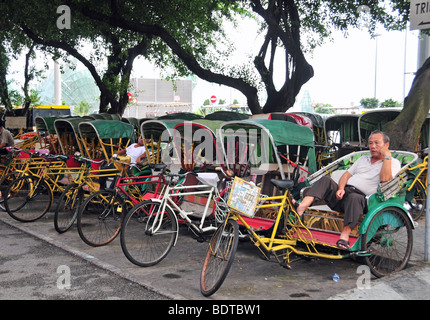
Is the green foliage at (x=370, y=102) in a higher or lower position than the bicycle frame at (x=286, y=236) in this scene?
higher

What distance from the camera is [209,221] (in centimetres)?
631

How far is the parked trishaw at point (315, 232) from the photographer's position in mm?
4914

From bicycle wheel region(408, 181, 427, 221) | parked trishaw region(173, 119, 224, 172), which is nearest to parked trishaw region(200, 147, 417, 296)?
parked trishaw region(173, 119, 224, 172)

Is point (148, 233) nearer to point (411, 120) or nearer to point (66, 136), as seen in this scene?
point (411, 120)

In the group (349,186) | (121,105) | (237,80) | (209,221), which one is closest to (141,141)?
(209,221)

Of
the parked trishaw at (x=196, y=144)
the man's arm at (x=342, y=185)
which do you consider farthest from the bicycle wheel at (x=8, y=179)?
the man's arm at (x=342, y=185)

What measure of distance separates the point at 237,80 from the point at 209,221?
8.37 meters

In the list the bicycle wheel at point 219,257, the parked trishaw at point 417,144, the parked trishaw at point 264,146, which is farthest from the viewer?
the parked trishaw at point 417,144

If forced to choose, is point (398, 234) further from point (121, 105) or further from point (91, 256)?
point (121, 105)

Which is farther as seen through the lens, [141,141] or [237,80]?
[237,80]

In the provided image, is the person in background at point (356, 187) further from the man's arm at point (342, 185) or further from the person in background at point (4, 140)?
the person in background at point (4, 140)

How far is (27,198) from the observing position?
8.20 meters

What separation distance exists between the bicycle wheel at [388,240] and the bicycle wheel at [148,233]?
220 cm

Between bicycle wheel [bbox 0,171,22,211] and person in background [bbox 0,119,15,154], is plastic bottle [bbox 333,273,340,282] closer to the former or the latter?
bicycle wheel [bbox 0,171,22,211]
